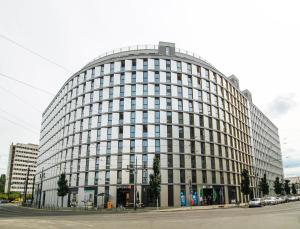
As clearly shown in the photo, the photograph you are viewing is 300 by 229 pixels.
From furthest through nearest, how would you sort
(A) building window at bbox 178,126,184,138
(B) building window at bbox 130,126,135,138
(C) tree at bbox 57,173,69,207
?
(A) building window at bbox 178,126,184,138 < (C) tree at bbox 57,173,69,207 < (B) building window at bbox 130,126,135,138

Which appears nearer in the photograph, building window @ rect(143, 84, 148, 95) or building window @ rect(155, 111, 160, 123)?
building window @ rect(155, 111, 160, 123)

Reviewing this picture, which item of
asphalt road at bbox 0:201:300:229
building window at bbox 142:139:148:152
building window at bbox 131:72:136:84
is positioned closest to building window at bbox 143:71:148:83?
building window at bbox 131:72:136:84

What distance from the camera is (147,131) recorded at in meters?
51.2

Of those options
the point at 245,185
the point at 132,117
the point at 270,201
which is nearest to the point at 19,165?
the point at 132,117

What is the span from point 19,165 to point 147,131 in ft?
442

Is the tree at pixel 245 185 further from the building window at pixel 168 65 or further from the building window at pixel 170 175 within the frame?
the building window at pixel 168 65

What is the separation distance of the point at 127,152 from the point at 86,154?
9641 mm

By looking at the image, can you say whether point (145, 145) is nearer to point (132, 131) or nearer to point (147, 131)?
point (147, 131)

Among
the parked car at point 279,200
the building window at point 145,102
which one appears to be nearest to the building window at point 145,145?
the building window at point 145,102

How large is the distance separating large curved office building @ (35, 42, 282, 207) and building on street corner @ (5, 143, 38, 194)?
4102 inches

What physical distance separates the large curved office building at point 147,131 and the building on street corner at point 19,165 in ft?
342

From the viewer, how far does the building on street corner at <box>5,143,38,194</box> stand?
153250mm

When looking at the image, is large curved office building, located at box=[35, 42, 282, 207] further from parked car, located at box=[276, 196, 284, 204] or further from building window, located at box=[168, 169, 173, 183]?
parked car, located at box=[276, 196, 284, 204]

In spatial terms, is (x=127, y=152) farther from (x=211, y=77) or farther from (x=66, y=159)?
(x=211, y=77)
